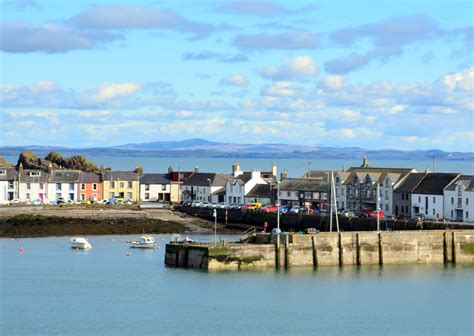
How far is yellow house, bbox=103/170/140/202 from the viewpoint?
12312 cm

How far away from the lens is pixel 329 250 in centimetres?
7256

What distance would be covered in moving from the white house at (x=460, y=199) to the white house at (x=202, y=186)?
3257 cm

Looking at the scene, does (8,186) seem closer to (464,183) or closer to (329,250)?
(464,183)

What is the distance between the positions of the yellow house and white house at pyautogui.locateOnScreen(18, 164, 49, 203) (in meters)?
6.56

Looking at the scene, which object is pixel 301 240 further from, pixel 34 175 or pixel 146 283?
pixel 34 175

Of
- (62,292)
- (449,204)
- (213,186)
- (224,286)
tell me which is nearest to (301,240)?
(224,286)

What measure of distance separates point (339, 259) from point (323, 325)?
17.9 m

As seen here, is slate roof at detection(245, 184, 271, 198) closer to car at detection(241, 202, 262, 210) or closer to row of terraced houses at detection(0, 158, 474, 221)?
row of terraced houses at detection(0, 158, 474, 221)

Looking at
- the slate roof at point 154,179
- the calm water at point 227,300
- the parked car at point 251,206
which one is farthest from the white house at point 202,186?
the calm water at point 227,300

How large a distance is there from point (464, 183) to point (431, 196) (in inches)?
149

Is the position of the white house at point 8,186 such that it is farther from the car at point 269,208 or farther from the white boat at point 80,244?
the white boat at point 80,244

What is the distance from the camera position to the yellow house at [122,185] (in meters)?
123

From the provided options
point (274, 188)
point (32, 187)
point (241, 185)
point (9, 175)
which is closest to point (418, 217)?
point (274, 188)

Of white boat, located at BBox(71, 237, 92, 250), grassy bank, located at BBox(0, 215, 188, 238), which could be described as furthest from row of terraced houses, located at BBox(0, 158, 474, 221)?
white boat, located at BBox(71, 237, 92, 250)
